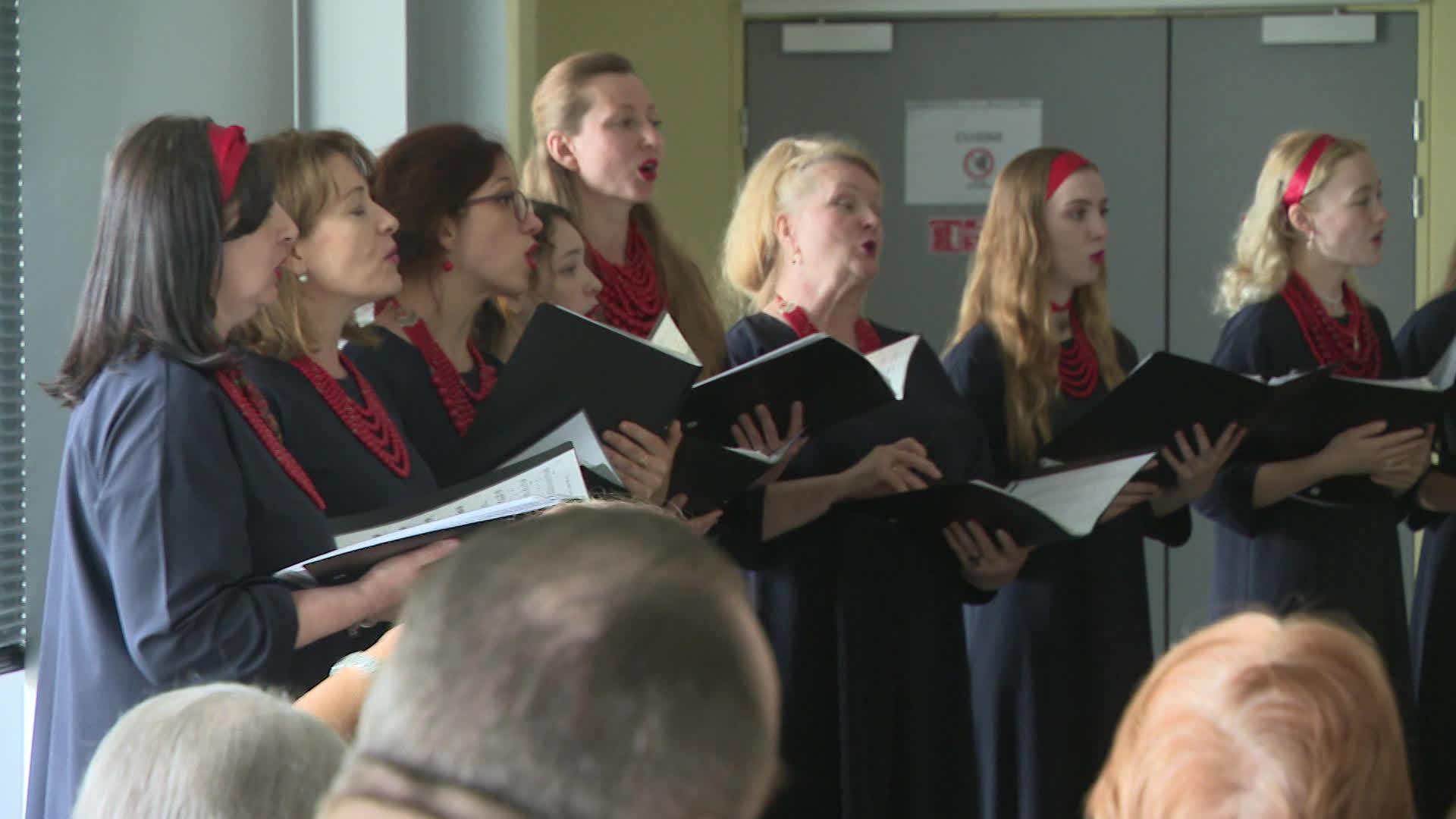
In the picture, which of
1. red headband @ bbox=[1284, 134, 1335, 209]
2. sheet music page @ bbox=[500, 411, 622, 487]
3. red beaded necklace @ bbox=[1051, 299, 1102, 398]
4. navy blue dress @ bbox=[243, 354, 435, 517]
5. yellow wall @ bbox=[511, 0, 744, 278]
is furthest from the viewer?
yellow wall @ bbox=[511, 0, 744, 278]

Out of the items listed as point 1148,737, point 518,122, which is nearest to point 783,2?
point 518,122

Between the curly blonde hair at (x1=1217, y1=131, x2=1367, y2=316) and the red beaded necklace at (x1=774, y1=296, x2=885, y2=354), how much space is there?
41.6 inches

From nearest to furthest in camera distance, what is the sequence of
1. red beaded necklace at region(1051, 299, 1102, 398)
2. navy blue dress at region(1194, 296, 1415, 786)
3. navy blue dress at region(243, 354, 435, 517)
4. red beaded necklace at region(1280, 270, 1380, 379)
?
navy blue dress at region(243, 354, 435, 517) < red beaded necklace at region(1051, 299, 1102, 398) < navy blue dress at region(1194, 296, 1415, 786) < red beaded necklace at region(1280, 270, 1380, 379)

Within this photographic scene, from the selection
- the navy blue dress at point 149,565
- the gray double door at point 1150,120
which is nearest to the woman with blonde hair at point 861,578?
the navy blue dress at point 149,565

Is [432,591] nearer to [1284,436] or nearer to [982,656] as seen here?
[982,656]

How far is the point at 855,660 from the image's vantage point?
123 inches

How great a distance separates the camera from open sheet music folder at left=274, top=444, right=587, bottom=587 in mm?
1754

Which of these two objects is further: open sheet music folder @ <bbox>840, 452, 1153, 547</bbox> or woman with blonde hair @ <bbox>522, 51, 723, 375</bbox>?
woman with blonde hair @ <bbox>522, 51, 723, 375</bbox>

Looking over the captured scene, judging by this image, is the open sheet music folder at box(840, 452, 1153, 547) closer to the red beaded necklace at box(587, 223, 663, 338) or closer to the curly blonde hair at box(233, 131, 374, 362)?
the red beaded necklace at box(587, 223, 663, 338)

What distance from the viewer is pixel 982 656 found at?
11.3 ft

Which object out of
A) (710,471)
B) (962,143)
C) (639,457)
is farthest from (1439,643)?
(962,143)

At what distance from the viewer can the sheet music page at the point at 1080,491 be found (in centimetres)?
292

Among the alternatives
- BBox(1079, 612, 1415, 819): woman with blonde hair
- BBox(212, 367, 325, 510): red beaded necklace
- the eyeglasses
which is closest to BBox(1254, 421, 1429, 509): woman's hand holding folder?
the eyeglasses

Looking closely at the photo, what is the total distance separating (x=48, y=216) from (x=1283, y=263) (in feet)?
9.02
